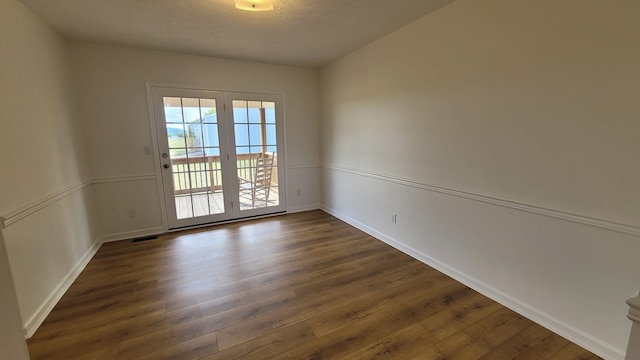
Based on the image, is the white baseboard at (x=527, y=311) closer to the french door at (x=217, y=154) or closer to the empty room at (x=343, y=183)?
the empty room at (x=343, y=183)

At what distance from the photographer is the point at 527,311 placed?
203 cm

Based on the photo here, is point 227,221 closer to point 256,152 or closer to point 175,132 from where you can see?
point 256,152

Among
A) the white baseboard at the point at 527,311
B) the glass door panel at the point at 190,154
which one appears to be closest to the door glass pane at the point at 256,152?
the glass door panel at the point at 190,154

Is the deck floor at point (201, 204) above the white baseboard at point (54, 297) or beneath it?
above

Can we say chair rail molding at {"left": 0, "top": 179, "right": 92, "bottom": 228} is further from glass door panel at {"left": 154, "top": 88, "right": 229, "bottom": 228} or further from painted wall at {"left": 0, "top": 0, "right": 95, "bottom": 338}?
glass door panel at {"left": 154, "top": 88, "right": 229, "bottom": 228}

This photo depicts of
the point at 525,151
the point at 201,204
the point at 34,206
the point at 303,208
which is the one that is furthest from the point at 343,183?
the point at 34,206

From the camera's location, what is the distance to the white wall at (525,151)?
156 cm

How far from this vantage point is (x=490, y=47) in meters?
2.10

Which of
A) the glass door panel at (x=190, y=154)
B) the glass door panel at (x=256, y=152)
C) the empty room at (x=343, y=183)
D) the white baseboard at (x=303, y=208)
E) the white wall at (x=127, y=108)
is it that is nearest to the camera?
the empty room at (x=343, y=183)

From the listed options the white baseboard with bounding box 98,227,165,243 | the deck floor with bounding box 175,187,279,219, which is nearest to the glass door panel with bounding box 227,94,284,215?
the deck floor with bounding box 175,187,279,219

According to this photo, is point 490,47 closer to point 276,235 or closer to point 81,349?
point 276,235

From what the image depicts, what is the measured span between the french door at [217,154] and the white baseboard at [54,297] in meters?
1.05

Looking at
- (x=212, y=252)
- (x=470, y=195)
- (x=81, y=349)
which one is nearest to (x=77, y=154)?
(x=212, y=252)

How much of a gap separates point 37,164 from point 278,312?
2.29 m
